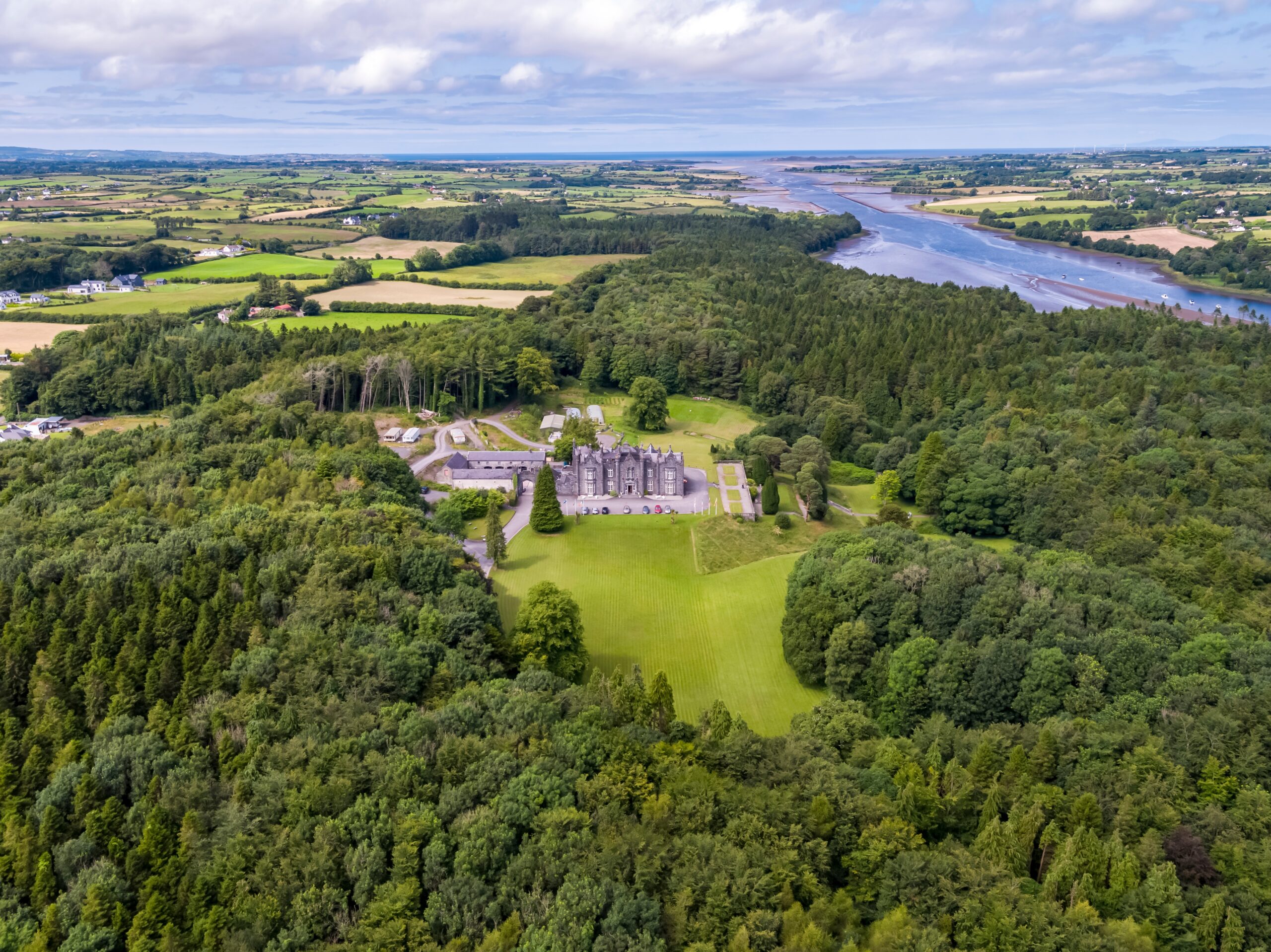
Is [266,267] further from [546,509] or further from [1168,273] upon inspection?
[1168,273]

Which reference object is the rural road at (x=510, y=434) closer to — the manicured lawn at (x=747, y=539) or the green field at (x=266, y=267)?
the manicured lawn at (x=747, y=539)

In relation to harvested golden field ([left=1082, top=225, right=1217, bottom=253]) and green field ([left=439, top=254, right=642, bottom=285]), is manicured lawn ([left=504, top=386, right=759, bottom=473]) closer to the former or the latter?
green field ([left=439, top=254, right=642, bottom=285])

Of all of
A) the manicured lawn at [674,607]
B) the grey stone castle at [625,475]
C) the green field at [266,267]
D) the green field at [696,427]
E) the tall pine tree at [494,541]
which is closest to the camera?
the manicured lawn at [674,607]

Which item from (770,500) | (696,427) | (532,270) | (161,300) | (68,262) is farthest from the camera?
(532,270)

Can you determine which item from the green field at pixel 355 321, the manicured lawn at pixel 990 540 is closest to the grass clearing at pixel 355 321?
the green field at pixel 355 321

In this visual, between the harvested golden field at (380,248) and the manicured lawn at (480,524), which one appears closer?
the manicured lawn at (480,524)

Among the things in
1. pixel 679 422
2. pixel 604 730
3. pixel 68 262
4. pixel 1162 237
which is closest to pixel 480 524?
pixel 604 730

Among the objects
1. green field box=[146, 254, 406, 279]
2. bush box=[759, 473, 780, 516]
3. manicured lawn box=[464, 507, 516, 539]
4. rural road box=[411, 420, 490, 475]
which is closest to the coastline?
bush box=[759, 473, 780, 516]
